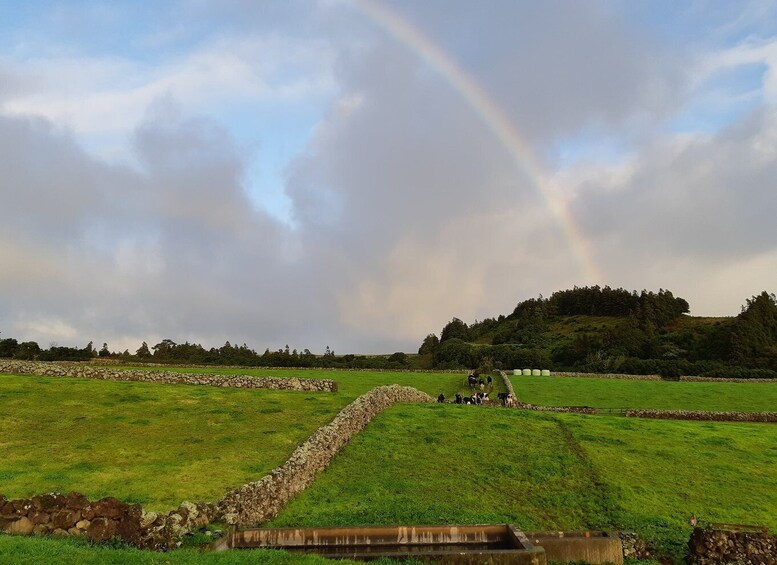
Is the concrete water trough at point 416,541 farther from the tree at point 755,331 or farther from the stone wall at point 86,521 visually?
the tree at point 755,331

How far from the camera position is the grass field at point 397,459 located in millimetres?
16969

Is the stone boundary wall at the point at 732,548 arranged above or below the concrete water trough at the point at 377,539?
below

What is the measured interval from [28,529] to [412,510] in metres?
10.3

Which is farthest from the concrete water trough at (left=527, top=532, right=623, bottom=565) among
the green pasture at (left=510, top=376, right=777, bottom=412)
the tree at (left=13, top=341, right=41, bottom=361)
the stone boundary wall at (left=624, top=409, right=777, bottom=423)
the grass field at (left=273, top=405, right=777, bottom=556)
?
the tree at (left=13, top=341, right=41, bottom=361)

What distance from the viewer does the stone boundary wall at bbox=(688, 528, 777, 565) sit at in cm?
1387

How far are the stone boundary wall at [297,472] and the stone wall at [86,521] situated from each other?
2357 mm

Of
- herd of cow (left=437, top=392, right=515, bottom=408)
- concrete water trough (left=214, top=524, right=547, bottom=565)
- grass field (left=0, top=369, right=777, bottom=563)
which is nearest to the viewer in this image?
concrete water trough (left=214, top=524, right=547, bottom=565)

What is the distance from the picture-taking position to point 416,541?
12445 mm

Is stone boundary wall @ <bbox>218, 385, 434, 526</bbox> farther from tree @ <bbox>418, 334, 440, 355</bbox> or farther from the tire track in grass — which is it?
tree @ <bbox>418, 334, 440, 355</bbox>

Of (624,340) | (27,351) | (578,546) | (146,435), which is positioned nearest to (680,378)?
(624,340)

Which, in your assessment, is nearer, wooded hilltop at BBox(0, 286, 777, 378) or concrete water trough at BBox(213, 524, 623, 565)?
concrete water trough at BBox(213, 524, 623, 565)

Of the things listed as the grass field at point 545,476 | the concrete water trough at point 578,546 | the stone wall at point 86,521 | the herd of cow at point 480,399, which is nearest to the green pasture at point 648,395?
the herd of cow at point 480,399

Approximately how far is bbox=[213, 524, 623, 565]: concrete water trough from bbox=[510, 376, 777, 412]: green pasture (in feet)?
104

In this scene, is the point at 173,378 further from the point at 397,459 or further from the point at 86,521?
the point at 86,521
